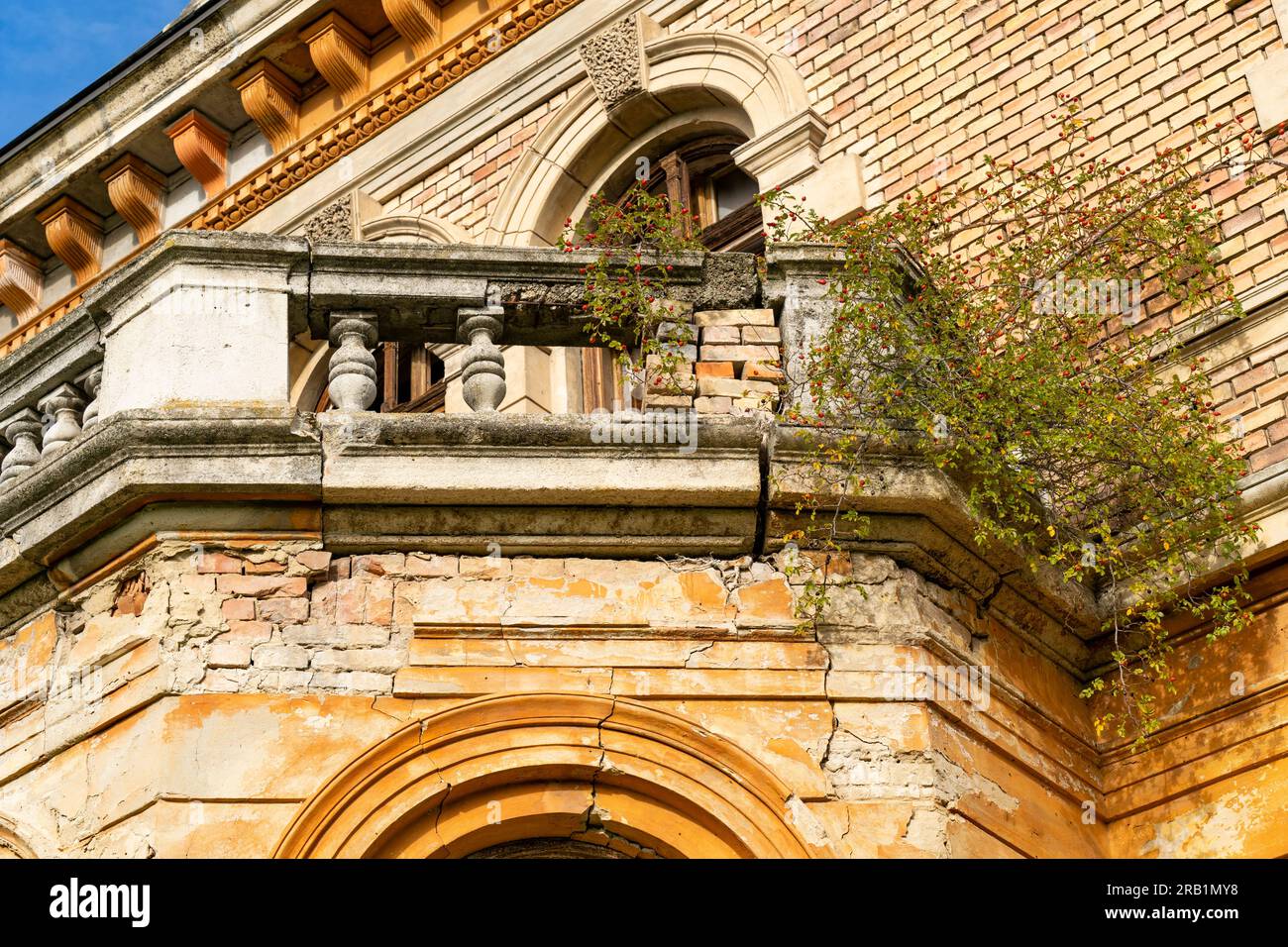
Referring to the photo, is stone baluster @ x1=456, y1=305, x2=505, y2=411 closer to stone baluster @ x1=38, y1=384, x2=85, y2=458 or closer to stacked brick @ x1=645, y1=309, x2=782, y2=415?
stacked brick @ x1=645, y1=309, x2=782, y2=415

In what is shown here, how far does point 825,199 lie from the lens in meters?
10.2

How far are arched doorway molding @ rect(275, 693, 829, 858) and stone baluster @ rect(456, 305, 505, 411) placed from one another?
114 centimetres

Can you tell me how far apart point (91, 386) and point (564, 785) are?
2.48 m

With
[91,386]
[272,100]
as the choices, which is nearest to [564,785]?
[91,386]

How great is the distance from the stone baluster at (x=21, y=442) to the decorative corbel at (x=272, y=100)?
610 cm

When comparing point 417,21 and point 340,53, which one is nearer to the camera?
point 417,21

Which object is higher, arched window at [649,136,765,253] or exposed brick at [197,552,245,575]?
arched window at [649,136,765,253]

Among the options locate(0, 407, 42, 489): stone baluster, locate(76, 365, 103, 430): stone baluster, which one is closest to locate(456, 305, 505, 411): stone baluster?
locate(76, 365, 103, 430): stone baluster

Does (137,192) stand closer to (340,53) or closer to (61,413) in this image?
(340,53)

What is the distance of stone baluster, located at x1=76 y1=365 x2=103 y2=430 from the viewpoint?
712cm

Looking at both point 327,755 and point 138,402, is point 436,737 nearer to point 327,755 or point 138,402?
point 327,755
